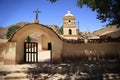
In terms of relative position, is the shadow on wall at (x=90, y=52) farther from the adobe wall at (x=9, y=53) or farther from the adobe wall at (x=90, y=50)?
the adobe wall at (x=9, y=53)

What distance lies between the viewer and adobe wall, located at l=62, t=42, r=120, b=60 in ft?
47.4

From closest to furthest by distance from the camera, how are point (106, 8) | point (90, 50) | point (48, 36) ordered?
point (106, 8)
point (48, 36)
point (90, 50)

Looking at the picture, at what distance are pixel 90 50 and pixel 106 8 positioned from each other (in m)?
4.67

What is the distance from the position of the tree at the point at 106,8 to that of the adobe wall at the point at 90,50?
297 centimetres

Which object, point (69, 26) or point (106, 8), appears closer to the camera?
point (106, 8)

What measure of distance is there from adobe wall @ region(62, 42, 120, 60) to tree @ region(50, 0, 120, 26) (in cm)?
297

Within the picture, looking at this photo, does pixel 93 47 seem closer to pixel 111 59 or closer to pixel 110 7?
pixel 111 59

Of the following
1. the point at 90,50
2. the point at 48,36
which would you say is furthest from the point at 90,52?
the point at 48,36

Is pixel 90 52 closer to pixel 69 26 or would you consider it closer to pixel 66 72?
pixel 66 72

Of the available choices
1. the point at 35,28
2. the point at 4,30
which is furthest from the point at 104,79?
the point at 4,30

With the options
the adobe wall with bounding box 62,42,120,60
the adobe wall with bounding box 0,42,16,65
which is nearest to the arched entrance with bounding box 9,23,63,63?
the adobe wall with bounding box 0,42,16,65

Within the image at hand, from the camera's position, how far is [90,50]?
1466cm

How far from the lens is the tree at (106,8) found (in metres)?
11.0

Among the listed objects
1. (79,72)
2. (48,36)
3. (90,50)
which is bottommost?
(79,72)
